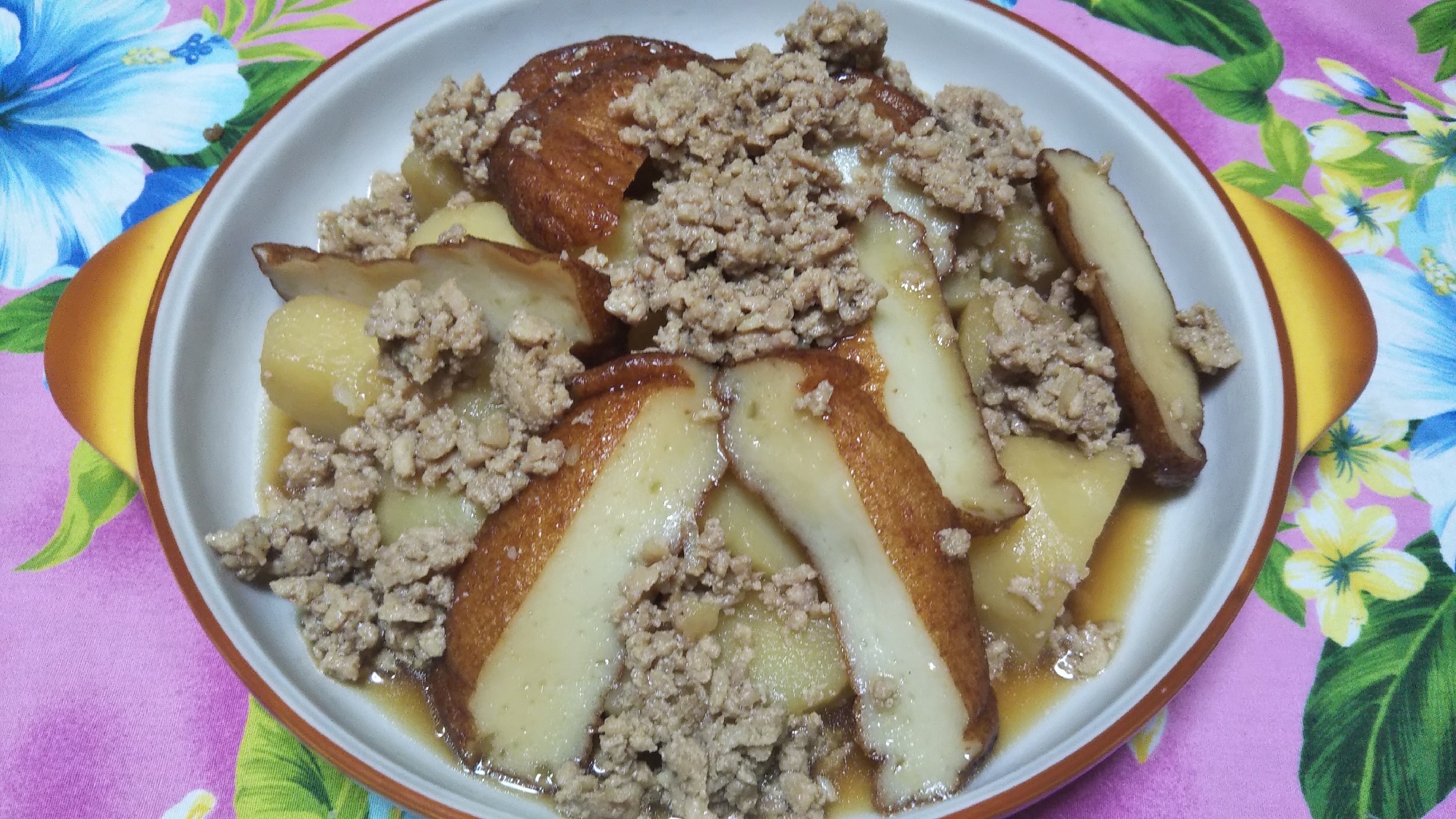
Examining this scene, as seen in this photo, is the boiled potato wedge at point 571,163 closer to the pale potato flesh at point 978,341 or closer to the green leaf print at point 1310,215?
the pale potato flesh at point 978,341

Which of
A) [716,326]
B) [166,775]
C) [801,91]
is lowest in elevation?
[166,775]

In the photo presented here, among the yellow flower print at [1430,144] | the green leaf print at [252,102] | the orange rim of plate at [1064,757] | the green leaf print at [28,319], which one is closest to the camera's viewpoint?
the orange rim of plate at [1064,757]

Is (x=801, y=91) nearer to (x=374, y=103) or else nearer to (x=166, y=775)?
(x=374, y=103)

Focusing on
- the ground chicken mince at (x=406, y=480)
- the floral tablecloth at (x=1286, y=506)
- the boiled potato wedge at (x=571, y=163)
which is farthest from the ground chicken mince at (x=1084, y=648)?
the boiled potato wedge at (x=571, y=163)

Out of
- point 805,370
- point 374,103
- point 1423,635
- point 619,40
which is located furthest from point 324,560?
point 1423,635

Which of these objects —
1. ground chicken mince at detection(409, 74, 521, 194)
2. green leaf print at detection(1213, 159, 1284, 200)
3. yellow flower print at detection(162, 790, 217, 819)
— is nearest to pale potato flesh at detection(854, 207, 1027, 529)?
ground chicken mince at detection(409, 74, 521, 194)

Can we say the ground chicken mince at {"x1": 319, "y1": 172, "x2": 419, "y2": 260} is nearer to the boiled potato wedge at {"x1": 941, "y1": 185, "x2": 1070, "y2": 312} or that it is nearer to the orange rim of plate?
the orange rim of plate

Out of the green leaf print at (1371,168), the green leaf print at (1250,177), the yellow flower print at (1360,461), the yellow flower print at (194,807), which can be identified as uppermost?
the green leaf print at (1371,168)
